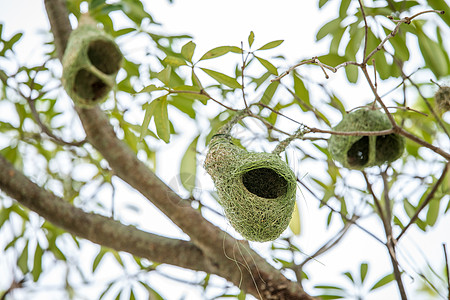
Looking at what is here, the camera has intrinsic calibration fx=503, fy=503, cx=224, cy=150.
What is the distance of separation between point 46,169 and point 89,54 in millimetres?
1203

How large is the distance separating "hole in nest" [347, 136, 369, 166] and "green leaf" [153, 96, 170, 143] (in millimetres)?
547

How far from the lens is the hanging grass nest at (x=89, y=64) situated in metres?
1.02

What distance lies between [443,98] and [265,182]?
0.68 meters

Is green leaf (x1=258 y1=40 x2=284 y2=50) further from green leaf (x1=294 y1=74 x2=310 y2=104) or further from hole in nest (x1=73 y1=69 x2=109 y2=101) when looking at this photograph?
hole in nest (x1=73 y1=69 x2=109 y2=101)

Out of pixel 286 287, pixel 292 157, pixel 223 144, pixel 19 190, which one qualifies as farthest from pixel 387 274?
pixel 19 190

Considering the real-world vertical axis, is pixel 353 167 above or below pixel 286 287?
above

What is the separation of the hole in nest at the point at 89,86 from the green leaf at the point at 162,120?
23 cm

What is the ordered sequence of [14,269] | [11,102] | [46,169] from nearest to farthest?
1. [14,269]
2. [11,102]
3. [46,169]

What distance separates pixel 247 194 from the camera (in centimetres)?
112

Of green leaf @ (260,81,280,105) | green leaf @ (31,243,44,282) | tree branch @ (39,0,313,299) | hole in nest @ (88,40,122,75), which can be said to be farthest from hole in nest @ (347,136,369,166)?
green leaf @ (31,243,44,282)

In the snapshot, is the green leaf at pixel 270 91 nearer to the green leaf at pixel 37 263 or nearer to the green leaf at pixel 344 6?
the green leaf at pixel 344 6

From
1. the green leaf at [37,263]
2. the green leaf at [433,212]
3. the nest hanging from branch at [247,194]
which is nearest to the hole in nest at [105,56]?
the nest hanging from branch at [247,194]

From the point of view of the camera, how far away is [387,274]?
1.90 metres

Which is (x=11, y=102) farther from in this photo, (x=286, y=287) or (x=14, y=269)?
(x=286, y=287)
